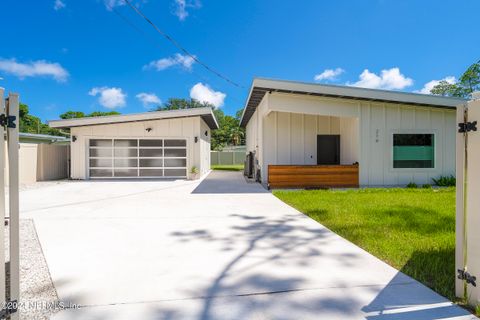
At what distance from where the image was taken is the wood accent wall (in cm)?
927

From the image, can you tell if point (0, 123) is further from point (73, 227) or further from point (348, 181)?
point (348, 181)

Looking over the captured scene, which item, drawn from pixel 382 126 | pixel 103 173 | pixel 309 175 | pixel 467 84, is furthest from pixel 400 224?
pixel 467 84

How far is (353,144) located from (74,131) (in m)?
11.7

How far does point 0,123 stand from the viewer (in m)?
1.73

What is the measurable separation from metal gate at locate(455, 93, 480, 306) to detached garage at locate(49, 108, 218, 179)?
11136mm

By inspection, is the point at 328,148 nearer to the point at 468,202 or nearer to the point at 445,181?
the point at 445,181

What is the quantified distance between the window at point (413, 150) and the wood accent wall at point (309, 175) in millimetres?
1616

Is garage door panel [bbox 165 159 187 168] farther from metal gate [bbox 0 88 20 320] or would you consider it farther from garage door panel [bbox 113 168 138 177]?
metal gate [bbox 0 88 20 320]

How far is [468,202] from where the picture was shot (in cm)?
207

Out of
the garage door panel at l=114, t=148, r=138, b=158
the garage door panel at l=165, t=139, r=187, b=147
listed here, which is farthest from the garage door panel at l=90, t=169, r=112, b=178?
the garage door panel at l=165, t=139, r=187, b=147

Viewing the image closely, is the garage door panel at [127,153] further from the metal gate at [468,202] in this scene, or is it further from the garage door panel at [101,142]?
the metal gate at [468,202]

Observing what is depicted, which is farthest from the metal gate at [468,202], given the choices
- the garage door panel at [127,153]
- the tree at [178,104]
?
the tree at [178,104]

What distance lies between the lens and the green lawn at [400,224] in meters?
2.79

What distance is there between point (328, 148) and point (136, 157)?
8502 millimetres
